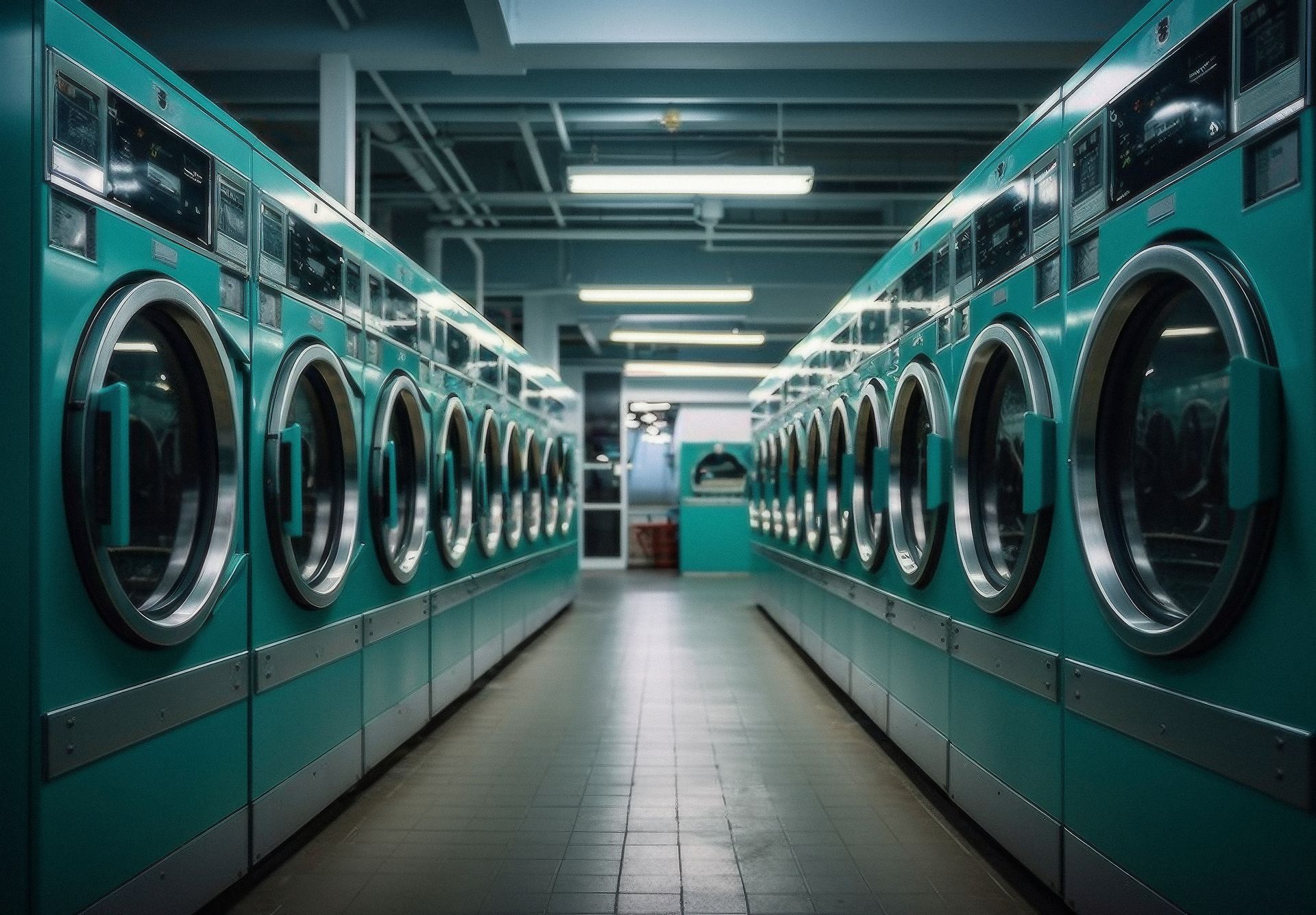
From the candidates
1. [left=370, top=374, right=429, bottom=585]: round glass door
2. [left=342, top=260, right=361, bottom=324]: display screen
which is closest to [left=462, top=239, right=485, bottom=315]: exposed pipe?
[left=370, top=374, right=429, bottom=585]: round glass door

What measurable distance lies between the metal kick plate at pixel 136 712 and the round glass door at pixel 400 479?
4.60ft

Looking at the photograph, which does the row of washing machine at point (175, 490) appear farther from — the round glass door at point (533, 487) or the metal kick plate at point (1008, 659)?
the round glass door at point (533, 487)

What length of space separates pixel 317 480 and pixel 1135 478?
3.00 metres

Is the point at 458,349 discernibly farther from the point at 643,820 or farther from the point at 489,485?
the point at 643,820

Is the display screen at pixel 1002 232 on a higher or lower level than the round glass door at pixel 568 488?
higher

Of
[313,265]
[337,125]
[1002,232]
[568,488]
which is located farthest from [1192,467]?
[568,488]

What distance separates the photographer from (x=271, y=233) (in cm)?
332

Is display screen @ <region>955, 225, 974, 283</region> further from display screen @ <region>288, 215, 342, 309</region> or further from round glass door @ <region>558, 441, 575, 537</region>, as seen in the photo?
round glass door @ <region>558, 441, 575, 537</region>

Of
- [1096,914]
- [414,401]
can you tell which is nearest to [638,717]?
[414,401]

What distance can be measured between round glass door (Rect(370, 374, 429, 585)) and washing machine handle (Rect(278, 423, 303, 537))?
1.00m

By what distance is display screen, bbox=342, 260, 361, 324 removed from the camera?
406 cm

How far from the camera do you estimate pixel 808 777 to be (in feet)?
14.5

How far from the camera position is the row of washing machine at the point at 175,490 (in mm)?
2123

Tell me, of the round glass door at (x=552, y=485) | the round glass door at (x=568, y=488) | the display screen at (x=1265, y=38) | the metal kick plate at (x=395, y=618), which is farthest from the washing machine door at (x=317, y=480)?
the round glass door at (x=568, y=488)
